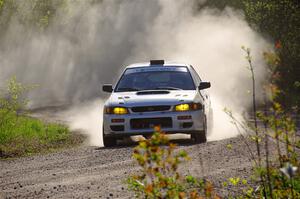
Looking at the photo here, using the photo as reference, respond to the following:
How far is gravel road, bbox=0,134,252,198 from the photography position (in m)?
10.5

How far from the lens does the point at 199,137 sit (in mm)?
16094

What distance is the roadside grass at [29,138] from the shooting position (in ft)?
54.7

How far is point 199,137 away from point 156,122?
80cm

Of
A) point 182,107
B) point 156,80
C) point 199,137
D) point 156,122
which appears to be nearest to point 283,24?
point 156,80

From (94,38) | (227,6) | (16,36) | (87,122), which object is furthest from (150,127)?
(16,36)

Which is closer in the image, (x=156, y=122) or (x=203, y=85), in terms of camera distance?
(x=156, y=122)

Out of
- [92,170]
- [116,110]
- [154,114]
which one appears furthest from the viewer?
[116,110]

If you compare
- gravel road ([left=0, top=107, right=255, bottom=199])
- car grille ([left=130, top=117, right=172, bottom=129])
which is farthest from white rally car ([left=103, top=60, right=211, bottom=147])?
gravel road ([left=0, top=107, right=255, bottom=199])

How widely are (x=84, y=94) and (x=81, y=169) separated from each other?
99.6ft

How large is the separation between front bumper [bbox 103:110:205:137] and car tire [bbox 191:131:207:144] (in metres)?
0.08

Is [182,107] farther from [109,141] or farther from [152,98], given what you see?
[109,141]

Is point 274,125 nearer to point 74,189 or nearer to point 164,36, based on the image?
point 74,189

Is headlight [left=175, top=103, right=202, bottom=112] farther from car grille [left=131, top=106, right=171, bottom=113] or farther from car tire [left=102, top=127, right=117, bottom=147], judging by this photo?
car tire [left=102, top=127, right=117, bottom=147]

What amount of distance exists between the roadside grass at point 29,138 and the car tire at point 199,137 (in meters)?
2.84
